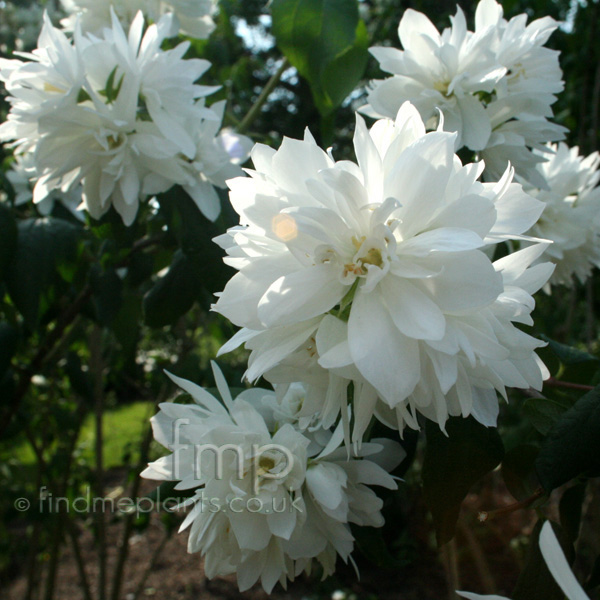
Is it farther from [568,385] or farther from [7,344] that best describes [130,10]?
[568,385]

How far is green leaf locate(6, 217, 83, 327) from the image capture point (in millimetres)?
1035

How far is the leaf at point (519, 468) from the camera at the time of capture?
2.57 feet

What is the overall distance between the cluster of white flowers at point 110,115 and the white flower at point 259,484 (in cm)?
40

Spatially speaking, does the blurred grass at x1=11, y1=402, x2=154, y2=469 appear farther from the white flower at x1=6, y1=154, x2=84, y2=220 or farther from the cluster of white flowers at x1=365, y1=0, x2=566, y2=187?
the cluster of white flowers at x1=365, y1=0, x2=566, y2=187

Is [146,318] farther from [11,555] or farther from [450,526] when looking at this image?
[11,555]

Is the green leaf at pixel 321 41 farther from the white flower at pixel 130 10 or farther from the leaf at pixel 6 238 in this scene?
the leaf at pixel 6 238

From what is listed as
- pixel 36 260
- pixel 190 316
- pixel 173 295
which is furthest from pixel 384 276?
pixel 190 316

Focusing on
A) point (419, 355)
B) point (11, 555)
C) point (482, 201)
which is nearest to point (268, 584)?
point (419, 355)

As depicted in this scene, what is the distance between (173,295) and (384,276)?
0.67 m

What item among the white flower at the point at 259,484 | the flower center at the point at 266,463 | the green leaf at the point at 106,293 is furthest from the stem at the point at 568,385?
the green leaf at the point at 106,293

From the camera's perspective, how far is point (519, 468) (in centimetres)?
79

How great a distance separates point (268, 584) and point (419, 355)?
0.38 metres

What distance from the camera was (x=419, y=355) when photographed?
485mm

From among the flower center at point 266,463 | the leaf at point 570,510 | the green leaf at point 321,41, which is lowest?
the leaf at point 570,510
